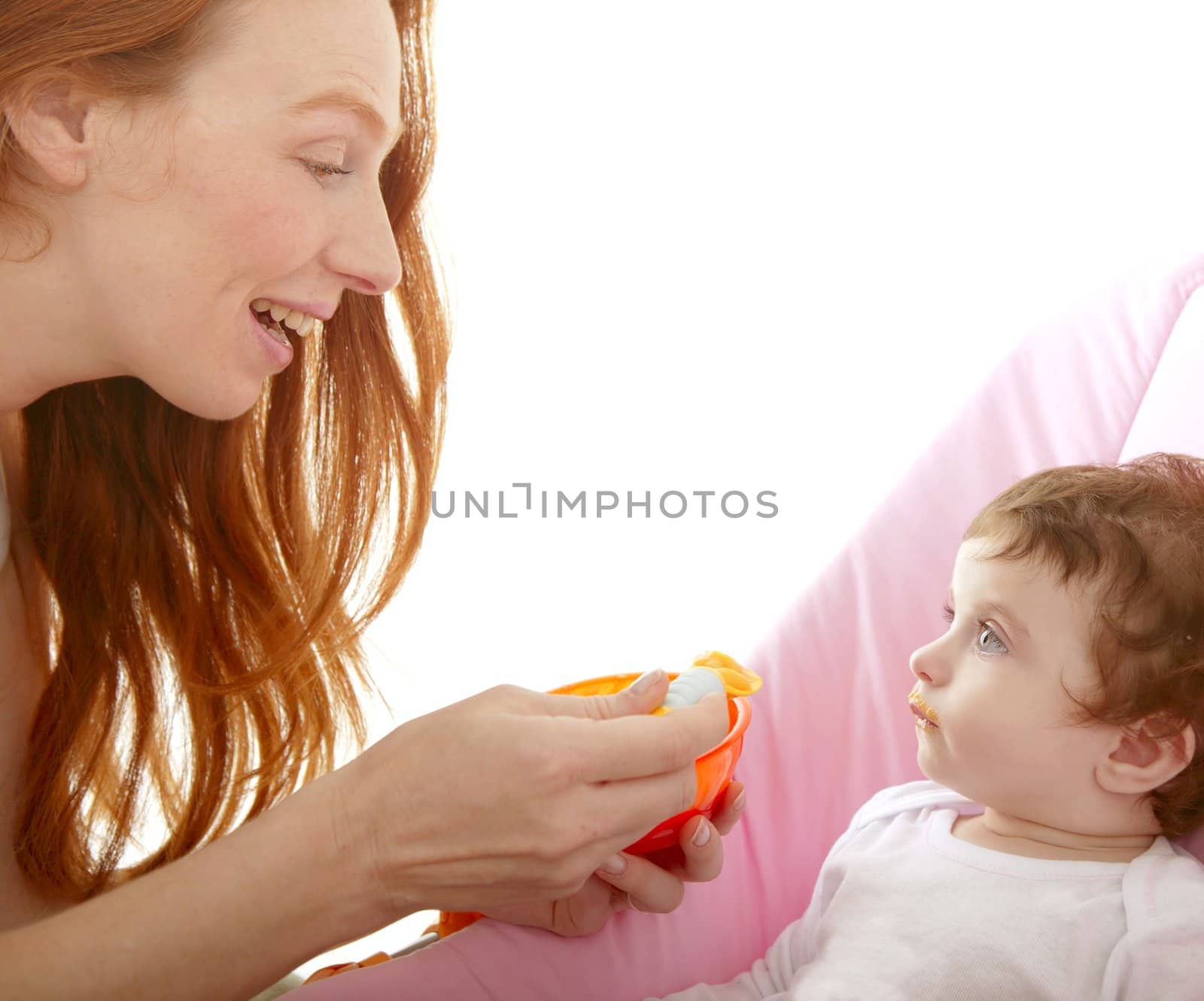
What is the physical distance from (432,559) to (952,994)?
158 cm

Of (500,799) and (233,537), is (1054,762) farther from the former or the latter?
(233,537)

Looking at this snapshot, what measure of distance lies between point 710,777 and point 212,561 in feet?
1.91

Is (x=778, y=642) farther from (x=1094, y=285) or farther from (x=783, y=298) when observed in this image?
(x=783, y=298)

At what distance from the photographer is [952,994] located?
1.00 m

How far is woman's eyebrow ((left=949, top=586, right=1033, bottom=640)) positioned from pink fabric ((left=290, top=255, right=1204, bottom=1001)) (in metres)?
0.23

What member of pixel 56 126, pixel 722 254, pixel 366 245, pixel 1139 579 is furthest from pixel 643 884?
pixel 722 254

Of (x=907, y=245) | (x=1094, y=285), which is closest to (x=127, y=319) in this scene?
(x=1094, y=285)

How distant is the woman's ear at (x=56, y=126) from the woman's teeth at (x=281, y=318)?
0.58ft

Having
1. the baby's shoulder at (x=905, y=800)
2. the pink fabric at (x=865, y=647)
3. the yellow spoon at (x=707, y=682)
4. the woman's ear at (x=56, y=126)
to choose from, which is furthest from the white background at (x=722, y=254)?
the woman's ear at (x=56, y=126)

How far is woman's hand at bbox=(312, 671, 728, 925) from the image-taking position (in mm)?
877

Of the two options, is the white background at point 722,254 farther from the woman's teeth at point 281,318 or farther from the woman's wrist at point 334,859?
the woman's wrist at point 334,859

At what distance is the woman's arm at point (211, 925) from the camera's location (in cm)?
87

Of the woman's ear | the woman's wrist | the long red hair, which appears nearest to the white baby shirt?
the woman's wrist

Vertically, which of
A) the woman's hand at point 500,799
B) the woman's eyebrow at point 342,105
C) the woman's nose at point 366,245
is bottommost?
Answer: the woman's hand at point 500,799
